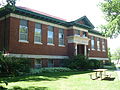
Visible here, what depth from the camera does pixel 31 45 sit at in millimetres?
19609

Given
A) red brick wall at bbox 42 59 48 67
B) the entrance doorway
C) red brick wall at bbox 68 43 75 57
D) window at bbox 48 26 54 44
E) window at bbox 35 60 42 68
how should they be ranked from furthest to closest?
1. the entrance doorway
2. red brick wall at bbox 68 43 75 57
3. window at bbox 48 26 54 44
4. red brick wall at bbox 42 59 48 67
5. window at bbox 35 60 42 68

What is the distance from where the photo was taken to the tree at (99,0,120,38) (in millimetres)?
19672

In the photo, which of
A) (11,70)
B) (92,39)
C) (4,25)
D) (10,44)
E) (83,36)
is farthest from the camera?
(92,39)

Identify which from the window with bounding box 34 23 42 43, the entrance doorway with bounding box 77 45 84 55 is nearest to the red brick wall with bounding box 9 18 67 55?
the window with bounding box 34 23 42 43

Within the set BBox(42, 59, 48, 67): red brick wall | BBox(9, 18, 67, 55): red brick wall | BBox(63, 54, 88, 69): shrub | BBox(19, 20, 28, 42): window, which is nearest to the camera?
BBox(9, 18, 67, 55): red brick wall

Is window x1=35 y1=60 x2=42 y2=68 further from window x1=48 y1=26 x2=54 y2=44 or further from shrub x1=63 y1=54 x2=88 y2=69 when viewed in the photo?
shrub x1=63 y1=54 x2=88 y2=69

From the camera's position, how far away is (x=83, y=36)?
90.4ft

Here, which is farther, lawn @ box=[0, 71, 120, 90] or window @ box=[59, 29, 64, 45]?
window @ box=[59, 29, 64, 45]

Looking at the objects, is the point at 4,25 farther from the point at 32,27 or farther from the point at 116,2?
the point at 116,2

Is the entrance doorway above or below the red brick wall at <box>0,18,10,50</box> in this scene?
below

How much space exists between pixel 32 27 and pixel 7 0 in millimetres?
9928

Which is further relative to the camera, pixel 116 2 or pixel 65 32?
pixel 65 32

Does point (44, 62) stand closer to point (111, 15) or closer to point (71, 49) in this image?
point (71, 49)

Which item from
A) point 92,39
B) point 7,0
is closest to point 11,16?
point 7,0
